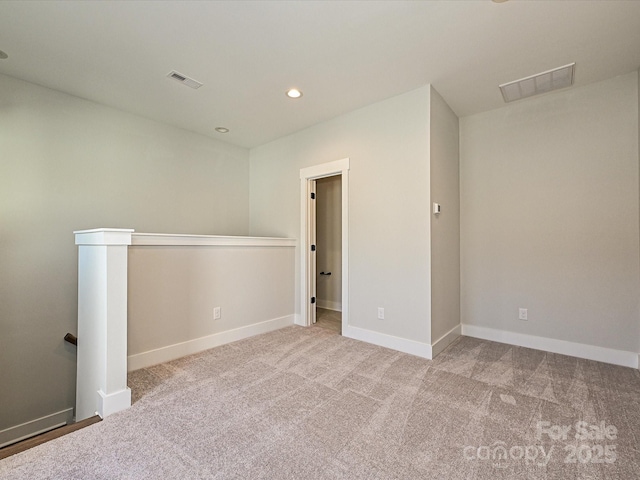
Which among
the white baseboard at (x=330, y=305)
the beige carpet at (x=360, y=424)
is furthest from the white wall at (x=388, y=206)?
the white baseboard at (x=330, y=305)

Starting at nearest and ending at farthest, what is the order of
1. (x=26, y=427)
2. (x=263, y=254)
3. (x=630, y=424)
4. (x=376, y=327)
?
(x=630, y=424) → (x=26, y=427) → (x=376, y=327) → (x=263, y=254)

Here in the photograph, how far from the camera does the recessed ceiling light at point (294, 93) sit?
2.95 metres

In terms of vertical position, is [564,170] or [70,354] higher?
[564,170]

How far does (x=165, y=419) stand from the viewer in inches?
71.6

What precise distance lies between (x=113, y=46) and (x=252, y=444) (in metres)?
3.01

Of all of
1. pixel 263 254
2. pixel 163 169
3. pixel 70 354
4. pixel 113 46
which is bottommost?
pixel 70 354

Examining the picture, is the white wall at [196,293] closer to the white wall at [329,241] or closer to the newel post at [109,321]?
the newel post at [109,321]

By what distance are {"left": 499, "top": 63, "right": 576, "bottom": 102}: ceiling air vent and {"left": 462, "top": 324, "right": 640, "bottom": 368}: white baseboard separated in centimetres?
256

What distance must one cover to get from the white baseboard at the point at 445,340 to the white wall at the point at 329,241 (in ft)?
6.73

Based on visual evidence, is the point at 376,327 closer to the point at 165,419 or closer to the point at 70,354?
the point at 165,419

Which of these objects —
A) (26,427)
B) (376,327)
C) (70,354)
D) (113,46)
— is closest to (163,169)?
(113,46)

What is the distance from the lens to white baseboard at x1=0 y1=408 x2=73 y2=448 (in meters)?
2.66

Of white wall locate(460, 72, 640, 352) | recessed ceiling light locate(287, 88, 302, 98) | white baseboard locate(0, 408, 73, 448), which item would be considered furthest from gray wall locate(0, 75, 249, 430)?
white wall locate(460, 72, 640, 352)

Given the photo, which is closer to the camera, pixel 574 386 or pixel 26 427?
pixel 574 386
